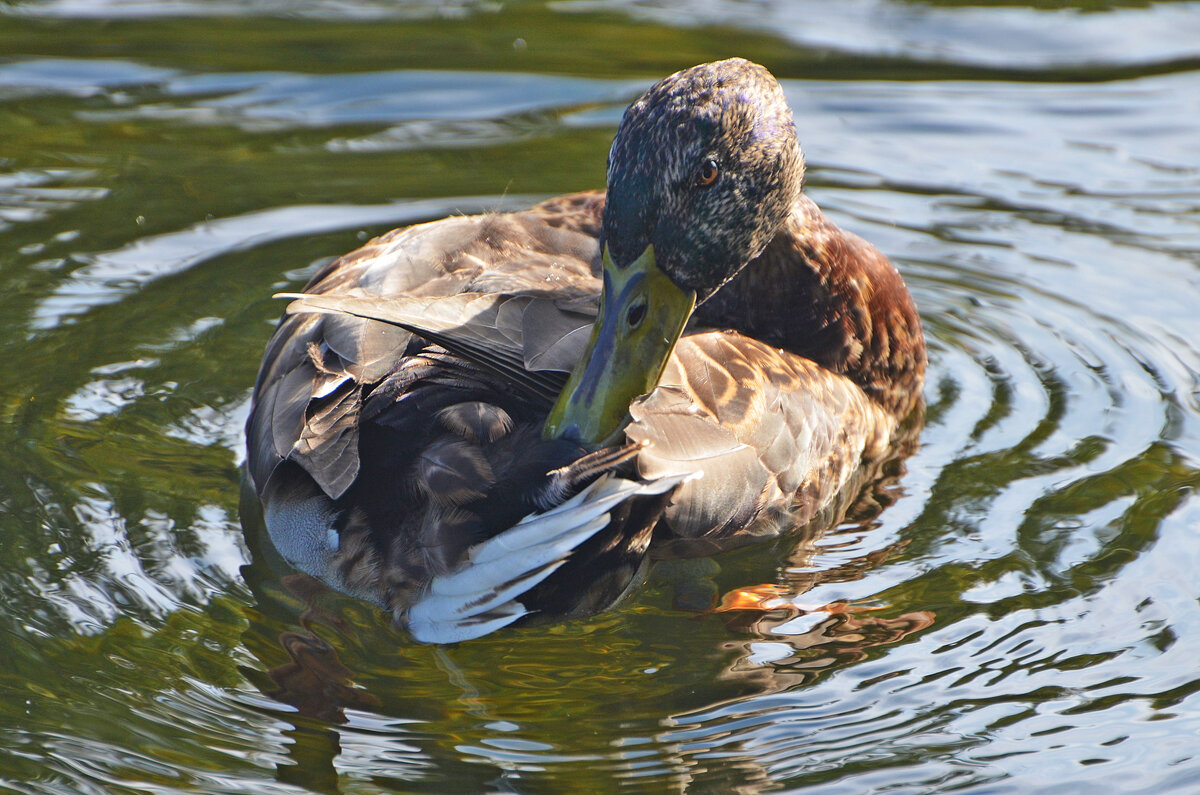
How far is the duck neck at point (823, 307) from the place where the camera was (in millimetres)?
4836

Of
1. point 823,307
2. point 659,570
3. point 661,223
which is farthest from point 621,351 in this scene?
point 823,307

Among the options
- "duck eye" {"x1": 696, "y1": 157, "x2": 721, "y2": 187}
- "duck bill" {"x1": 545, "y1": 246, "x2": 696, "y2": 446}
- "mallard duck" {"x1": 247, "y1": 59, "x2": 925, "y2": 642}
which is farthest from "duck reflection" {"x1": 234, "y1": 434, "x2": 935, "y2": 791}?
"duck eye" {"x1": 696, "y1": 157, "x2": 721, "y2": 187}

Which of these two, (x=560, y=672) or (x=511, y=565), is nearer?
(x=511, y=565)

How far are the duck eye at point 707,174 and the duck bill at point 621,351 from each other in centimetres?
23

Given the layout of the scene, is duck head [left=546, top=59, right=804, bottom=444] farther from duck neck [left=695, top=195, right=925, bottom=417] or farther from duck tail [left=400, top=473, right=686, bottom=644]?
duck neck [left=695, top=195, right=925, bottom=417]

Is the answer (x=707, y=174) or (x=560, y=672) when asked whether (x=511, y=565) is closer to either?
(x=560, y=672)

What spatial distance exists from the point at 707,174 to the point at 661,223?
0.20 metres

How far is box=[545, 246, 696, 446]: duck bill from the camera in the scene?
3.55 m

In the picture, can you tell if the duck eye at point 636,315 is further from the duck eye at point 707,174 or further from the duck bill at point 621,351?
the duck eye at point 707,174

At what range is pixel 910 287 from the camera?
5.98 m

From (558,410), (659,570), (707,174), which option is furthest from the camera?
(659,570)

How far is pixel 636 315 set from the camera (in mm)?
3689

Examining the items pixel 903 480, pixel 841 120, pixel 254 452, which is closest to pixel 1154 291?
pixel 903 480

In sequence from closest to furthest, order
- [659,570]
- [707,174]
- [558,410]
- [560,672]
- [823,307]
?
[558,410]
[560,672]
[707,174]
[659,570]
[823,307]
